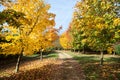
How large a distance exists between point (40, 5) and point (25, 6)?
161cm

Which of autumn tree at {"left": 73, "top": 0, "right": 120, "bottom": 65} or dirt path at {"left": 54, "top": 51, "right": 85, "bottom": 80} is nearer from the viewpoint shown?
dirt path at {"left": 54, "top": 51, "right": 85, "bottom": 80}

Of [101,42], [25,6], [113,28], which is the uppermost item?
[25,6]

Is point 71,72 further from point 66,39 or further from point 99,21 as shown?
point 66,39

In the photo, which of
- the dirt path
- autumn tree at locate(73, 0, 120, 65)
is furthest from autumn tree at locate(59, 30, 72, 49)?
autumn tree at locate(73, 0, 120, 65)

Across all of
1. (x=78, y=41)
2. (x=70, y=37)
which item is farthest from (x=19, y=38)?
(x=70, y=37)

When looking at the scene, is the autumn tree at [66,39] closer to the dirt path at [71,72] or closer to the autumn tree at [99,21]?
the dirt path at [71,72]

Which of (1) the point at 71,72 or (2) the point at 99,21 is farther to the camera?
(2) the point at 99,21

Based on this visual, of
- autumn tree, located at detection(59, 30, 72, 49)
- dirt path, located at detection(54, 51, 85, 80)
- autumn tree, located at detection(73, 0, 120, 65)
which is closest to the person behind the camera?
dirt path, located at detection(54, 51, 85, 80)

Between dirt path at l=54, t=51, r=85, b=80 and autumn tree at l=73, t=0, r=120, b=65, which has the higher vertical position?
autumn tree at l=73, t=0, r=120, b=65

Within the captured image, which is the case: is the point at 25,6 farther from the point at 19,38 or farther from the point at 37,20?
the point at 19,38

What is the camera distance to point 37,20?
2066 centimetres

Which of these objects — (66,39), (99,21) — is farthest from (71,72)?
(66,39)

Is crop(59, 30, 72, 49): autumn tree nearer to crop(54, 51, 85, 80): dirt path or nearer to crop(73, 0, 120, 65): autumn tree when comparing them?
crop(54, 51, 85, 80): dirt path

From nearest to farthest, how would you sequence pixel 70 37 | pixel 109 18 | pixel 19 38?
pixel 19 38, pixel 109 18, pixel 70 37
